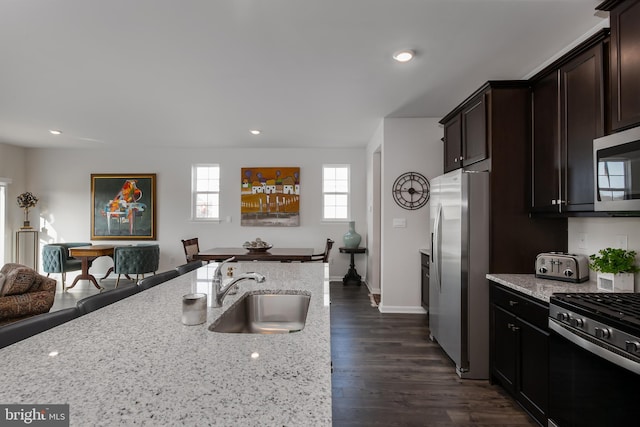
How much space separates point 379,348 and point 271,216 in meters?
3.80

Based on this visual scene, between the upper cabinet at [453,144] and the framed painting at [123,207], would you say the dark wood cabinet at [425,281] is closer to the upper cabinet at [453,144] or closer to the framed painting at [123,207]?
the upper cabinet at [453,144]

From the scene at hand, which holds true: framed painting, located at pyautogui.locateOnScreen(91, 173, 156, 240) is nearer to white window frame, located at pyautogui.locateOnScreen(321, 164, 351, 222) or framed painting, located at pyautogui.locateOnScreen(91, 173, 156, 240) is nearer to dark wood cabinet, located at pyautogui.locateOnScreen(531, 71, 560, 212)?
white window frame, located at pyautogui.locateOnScreen(321, 164, 351, 222)

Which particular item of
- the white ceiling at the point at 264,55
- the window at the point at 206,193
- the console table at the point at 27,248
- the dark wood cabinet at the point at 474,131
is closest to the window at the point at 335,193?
the white ceiling at the point at 264,55

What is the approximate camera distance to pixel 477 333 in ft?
8.37

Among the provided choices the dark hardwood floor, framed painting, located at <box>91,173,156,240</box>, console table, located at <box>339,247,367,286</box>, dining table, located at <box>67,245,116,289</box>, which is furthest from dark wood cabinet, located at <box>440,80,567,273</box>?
framed painting, located at <box>91,173,156,240</box>

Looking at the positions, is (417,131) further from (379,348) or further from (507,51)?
(379,348)

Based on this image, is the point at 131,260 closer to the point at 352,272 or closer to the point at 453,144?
the point at 352,272

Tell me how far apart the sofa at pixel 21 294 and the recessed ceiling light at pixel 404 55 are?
3.48m

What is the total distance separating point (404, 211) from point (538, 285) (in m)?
2.29

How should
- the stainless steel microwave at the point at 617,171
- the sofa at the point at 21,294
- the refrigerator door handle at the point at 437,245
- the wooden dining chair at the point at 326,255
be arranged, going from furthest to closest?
the wooden dining chair at the point at 326,255
the refrigerator door handle at the point at 437,245
the sofa at the point at 21,294
the stainless steel microwave at the point at 617,171

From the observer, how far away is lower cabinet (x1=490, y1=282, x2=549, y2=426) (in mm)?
1904

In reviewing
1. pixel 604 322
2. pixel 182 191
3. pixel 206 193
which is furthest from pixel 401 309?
pixel 182 191

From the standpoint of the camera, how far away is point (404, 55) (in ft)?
8.76

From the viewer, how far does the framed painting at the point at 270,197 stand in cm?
638
